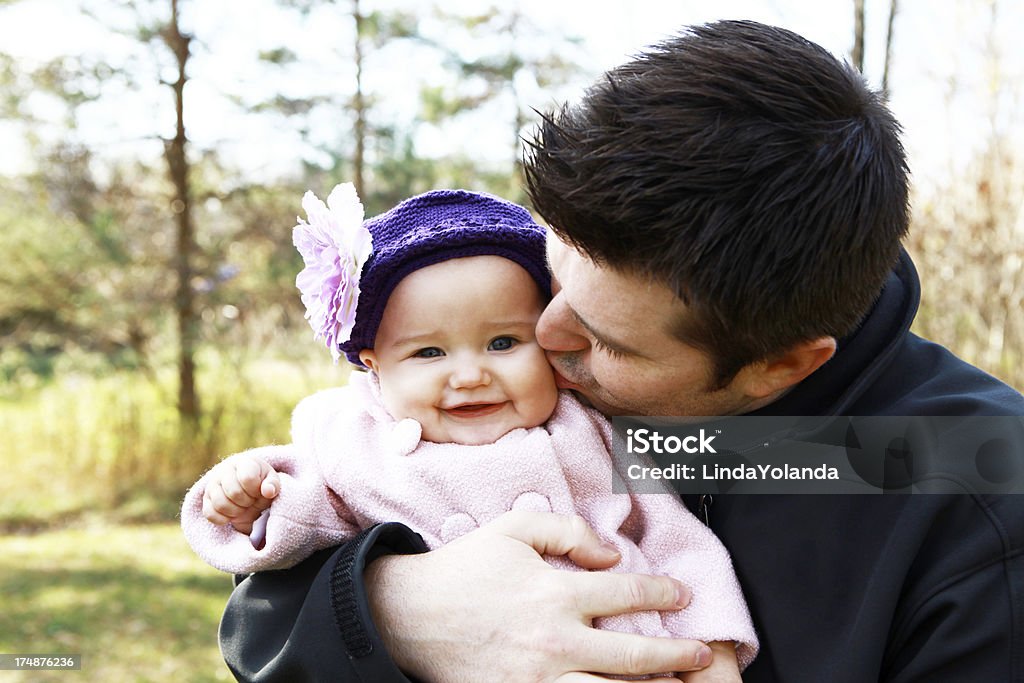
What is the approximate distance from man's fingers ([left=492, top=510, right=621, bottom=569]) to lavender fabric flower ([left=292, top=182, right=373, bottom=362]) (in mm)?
546

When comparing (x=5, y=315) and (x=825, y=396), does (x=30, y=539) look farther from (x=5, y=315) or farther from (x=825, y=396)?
(x=825, y=396)

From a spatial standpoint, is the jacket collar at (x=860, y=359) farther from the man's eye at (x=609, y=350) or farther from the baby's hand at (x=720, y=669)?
the baby's hand at (x=720, y=669)

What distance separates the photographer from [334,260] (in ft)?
6.65

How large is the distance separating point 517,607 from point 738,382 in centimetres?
61

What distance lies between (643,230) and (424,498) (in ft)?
2.43

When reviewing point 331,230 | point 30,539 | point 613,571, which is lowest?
point 30,539

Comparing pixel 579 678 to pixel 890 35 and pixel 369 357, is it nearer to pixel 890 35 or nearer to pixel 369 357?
pixel 369 357

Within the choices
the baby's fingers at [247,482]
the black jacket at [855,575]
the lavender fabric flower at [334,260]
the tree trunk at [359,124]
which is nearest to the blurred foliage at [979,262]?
the black jacket at [855,575]

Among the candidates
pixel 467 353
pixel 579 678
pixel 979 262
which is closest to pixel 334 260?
pixel 467 353

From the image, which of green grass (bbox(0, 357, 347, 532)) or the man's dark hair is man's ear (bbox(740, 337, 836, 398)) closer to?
the man's dark hair

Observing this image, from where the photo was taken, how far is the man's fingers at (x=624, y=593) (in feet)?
5.44

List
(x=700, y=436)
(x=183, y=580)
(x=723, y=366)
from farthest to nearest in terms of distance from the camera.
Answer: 1. (x=183, y=580)
2. (x=700, y=436)
3. (x=723, y=366)

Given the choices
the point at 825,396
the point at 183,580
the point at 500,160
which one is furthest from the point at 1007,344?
the point at 500,160

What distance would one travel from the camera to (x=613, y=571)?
5.96 feet
